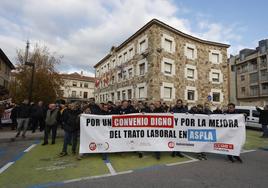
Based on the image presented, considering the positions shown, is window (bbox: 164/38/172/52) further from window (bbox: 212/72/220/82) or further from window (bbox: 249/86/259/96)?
window (bbox: 249/86/259/96)

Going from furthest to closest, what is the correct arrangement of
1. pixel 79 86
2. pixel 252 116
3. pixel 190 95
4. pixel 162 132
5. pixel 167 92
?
1. pixel 79 86
2. pixel 190 95
3. pixel 167 92
4. pixel 252 116
5. pixel 162 132

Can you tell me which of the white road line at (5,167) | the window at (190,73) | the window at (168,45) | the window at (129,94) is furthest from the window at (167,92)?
the white road line at (5,167)

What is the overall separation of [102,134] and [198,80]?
19.9 meters

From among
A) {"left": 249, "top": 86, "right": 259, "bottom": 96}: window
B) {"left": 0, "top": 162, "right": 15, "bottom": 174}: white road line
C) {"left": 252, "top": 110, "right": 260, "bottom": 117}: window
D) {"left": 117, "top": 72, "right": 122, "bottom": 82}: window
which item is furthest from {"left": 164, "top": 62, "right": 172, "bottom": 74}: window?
{"left": 249, "top": 86, "right": 259, "bottom": 96}: window

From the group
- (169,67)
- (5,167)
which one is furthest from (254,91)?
(5,167)

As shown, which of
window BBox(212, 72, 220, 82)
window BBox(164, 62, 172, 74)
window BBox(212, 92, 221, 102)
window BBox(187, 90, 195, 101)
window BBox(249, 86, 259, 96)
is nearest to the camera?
window BBox(164, 62, 172, 74)

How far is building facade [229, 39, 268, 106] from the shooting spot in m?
40.3

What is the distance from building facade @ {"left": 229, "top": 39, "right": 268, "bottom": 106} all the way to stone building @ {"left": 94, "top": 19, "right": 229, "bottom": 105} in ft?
68.4

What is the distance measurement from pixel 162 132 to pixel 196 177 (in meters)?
2.08

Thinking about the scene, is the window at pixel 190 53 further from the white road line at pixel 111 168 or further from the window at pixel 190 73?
the white road line at pixel 111 168

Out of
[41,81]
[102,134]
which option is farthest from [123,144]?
[41,81]

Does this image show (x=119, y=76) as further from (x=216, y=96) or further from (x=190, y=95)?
(x=216, y=96)

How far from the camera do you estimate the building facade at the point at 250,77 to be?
40.3 metres

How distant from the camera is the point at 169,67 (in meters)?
21.5
